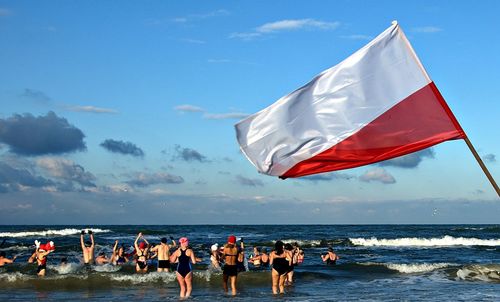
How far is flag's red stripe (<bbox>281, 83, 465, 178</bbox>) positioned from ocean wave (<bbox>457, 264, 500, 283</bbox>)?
17.9 metres

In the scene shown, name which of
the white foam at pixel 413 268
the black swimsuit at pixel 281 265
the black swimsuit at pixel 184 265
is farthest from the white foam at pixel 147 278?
the white foam at pixel 413 268

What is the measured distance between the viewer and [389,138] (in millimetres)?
9789

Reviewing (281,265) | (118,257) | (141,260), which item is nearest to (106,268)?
(118,257)

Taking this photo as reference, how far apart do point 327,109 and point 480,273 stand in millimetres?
20753

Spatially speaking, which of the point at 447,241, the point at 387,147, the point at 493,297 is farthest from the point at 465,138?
the point at 447,241

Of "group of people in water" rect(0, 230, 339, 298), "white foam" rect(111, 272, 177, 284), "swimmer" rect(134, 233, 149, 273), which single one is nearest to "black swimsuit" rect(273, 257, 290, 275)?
"group of people in water" rect(0, 230, 339, 298)

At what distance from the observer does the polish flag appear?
31.6ft

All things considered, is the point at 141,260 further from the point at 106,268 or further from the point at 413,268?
the point at 413,268

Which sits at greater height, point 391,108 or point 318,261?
point 391,108

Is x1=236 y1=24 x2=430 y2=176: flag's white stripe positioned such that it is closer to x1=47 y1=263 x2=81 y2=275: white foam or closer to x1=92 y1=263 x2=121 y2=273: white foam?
x1=92 y1=263 x2=121 y2=273: white foam

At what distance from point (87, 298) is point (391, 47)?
45.5 ft

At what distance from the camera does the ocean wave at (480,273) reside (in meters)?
26.5

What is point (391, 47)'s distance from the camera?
952 centimetres

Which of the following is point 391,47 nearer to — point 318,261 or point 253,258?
point 253,258
